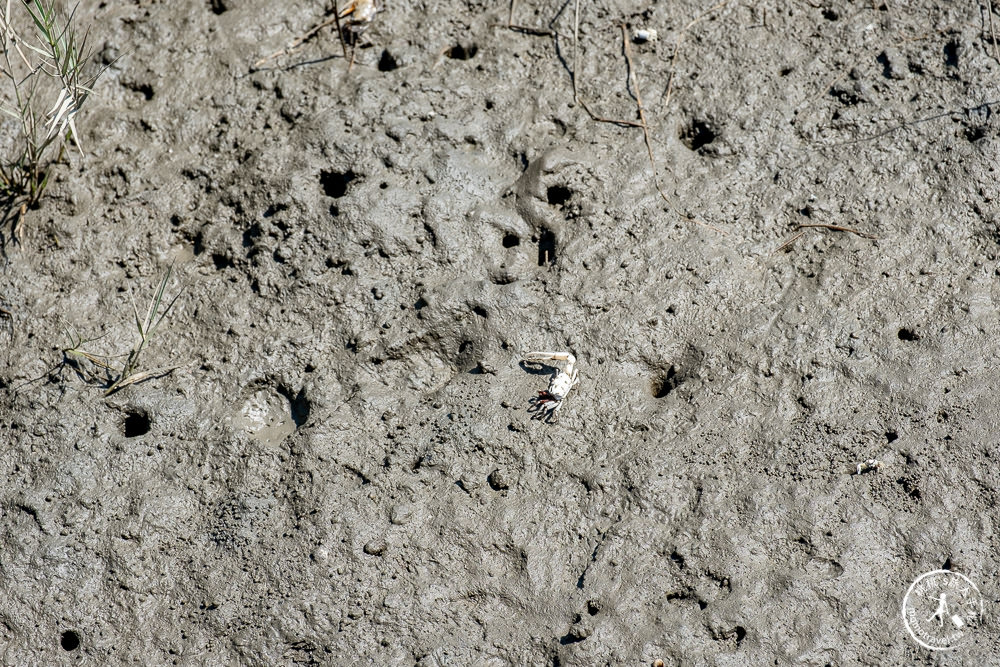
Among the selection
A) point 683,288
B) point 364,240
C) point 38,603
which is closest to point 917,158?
point 683,288

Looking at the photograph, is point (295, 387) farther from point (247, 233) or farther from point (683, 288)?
point (683, 288)

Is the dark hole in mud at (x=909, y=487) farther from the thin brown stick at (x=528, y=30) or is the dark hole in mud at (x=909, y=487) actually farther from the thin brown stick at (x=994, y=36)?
the thin brown stick at (x=528, y=30)

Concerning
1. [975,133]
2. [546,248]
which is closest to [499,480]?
[546,248]

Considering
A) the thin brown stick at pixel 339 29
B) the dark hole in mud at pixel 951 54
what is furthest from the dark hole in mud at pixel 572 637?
the dark hole in mud at pixel 951 54

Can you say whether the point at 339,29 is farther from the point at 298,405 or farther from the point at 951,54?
the point at 951,54

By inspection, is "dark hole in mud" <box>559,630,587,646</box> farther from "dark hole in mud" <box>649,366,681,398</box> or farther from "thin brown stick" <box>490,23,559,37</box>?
"thin brown stick" <box>490,23,559,37</box>

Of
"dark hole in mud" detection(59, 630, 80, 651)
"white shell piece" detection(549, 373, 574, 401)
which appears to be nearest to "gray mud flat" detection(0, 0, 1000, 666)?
"dark hole in mud" detection(59, 630, 80, 651)
